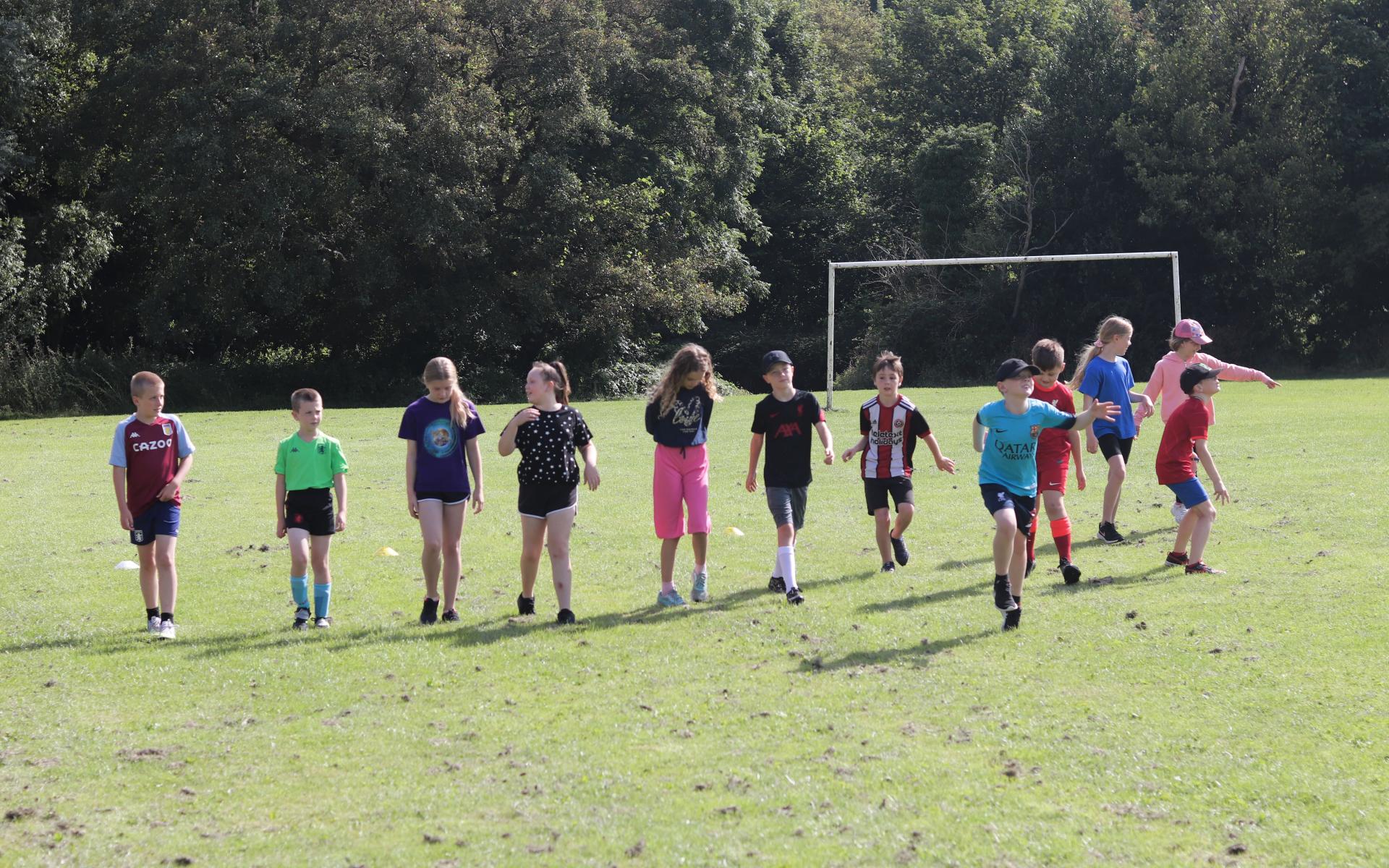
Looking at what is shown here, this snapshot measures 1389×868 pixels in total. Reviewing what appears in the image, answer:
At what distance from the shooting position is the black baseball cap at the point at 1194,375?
385 inches

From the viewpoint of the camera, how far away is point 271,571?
10781 mm

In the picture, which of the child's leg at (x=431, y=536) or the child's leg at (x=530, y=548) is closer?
the child's leg at (x=431, y=536)

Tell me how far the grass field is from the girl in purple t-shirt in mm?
606

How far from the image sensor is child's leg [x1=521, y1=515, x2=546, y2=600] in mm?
8609

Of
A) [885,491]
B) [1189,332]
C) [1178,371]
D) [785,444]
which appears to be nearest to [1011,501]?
[785,444]

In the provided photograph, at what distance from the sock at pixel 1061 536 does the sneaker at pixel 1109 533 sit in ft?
5.90

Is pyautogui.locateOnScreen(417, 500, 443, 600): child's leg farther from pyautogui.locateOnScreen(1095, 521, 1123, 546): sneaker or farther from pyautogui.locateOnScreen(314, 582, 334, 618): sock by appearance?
pyautogui.locateOnScreen(1095, 521, 1123, 546): sneaker

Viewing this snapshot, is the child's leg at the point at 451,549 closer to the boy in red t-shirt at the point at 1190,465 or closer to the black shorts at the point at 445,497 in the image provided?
the black shorts at the point at 445,497

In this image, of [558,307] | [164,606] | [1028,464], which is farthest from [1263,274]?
[164,606]

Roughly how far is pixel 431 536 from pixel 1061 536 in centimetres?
453

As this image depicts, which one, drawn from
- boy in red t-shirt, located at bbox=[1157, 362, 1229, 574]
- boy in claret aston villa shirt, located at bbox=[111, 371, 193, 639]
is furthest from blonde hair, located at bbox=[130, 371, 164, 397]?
boy in red t-shirt, located at bbox=[1157, 362, 1229, 574]

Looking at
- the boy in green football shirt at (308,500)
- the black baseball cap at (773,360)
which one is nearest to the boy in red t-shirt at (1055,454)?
the black baseball cap at (773,360)

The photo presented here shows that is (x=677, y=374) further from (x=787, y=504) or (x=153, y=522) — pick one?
(x=153, y=522)

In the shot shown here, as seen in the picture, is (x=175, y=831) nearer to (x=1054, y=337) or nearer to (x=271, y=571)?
(x=271, y=571)
